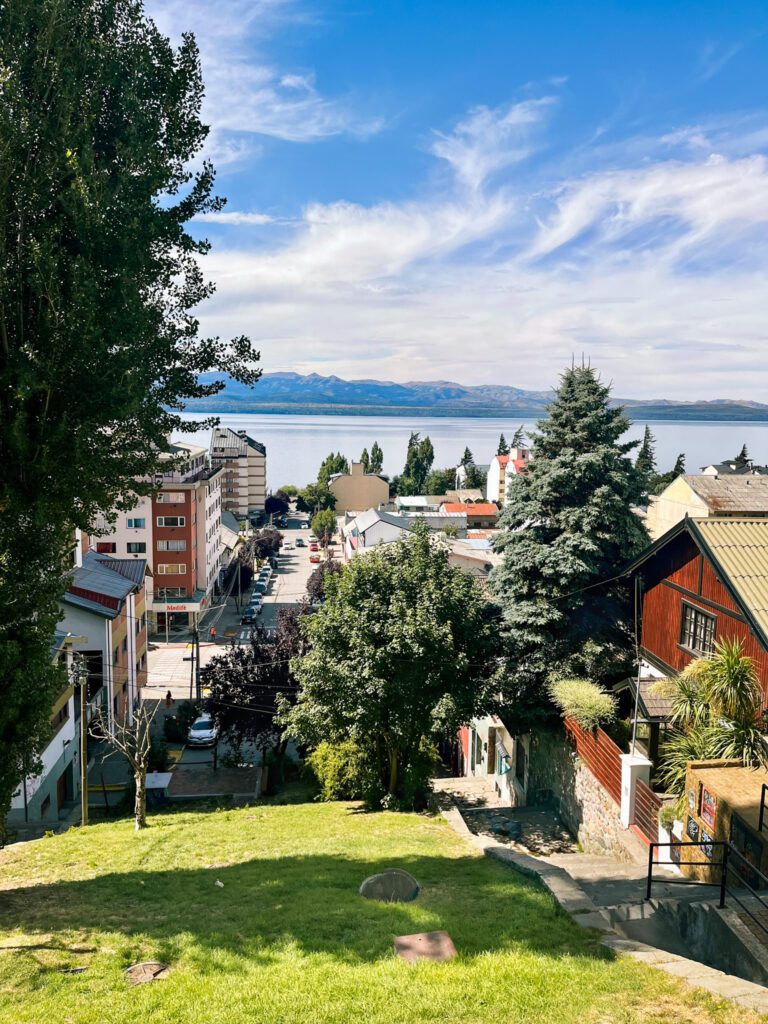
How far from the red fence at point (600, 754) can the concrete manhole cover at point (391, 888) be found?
240 inches

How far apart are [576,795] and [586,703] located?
2.51 m

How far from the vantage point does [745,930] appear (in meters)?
8.37

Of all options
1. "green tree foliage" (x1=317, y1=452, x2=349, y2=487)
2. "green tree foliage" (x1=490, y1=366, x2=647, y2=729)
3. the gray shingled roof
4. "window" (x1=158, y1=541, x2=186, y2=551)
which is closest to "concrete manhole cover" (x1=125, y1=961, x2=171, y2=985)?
"green tree foliage" (x1=490, y1=366, x2=647, y2=729)

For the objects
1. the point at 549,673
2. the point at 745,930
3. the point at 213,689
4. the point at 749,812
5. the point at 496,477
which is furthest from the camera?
the point at 496,477

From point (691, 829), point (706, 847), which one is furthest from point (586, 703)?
point (706, 847)

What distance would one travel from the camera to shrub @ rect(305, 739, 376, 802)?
68.7 feet

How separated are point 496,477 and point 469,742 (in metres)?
96.5

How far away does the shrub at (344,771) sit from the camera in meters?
20.9

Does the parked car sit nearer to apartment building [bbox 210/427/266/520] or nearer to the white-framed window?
Answer: the white-framed window

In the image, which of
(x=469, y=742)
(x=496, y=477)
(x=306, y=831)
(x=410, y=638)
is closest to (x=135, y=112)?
(x=410, y=638)

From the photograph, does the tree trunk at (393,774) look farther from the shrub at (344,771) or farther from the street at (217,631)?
the street at (217,631)

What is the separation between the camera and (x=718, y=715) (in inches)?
522

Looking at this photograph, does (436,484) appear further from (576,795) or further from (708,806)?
(708,806)

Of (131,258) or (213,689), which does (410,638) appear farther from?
(213,689)
